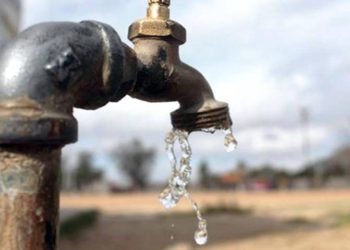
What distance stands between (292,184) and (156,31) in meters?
49.9

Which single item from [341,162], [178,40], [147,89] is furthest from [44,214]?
[341,162]

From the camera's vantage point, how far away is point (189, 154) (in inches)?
48.9

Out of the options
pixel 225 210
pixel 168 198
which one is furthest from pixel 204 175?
pixel 168 198

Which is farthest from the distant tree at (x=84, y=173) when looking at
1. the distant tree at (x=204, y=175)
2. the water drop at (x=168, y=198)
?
the water drop at (x=168, y=198)

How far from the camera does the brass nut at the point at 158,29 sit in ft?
3.82

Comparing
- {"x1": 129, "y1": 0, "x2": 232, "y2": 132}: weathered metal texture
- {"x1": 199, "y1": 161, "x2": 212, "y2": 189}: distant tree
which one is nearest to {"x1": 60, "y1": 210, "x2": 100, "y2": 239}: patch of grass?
{"x1": 129, "y1": 0, "x2": 232, "y2": 132}: weathered metal texture

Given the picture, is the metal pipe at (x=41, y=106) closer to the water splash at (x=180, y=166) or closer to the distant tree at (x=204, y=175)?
the water splash at (x=180, y=166)

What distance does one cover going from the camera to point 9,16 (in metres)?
9.55

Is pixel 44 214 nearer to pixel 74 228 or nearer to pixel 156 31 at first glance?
pixel 156 31

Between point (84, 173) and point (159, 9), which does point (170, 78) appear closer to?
point (159, 9)

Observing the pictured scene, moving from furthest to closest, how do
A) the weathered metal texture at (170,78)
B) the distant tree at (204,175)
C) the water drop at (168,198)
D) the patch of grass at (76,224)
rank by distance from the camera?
the distant tree at (204,175)
the patch of grass at (76,224)
the water drop at (168,198)
the weathered metal texture at (170,78)

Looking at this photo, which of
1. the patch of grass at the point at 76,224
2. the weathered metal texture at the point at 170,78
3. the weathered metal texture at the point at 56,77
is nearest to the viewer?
the weathered metal texture at the point at 56,77

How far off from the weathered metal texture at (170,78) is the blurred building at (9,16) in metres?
7.67

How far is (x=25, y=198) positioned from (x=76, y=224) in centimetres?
1086
